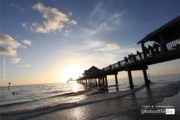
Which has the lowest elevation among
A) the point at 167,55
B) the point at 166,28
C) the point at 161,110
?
the point at 161,110

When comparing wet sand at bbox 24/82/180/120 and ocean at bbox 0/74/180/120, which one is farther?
ocean at bbox 0/74/180/120

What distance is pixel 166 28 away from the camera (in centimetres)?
1181

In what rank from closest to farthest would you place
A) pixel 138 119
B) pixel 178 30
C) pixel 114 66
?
1. pixel 138 119
2. pixel 178 30
3. pixel 114 66

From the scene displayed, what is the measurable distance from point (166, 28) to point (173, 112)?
26.2ft

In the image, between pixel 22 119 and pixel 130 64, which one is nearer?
pixel 22 119

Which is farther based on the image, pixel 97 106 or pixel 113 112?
pixel 97 106

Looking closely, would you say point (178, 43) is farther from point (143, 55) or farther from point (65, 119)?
point (65, 119)

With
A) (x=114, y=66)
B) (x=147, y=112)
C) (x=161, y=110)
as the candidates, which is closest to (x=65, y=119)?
(x=147, y=112)

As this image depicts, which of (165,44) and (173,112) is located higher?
(165,44)

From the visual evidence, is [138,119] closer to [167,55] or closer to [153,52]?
[167,55]

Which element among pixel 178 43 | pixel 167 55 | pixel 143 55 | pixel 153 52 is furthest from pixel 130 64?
pixel 178 43

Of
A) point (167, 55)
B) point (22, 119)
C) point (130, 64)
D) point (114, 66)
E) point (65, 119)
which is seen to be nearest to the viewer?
point (65, 119)

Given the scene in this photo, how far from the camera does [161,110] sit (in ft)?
23.2

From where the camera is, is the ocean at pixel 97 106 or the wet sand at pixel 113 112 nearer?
the wet sand at pixel 113 112
